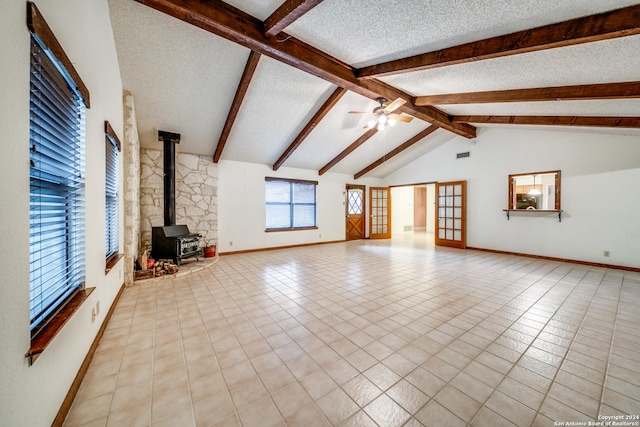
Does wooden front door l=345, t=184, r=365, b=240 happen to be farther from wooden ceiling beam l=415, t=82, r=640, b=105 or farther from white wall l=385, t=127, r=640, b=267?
wooden ceiling beam l=415, t=82, r=640, b=105

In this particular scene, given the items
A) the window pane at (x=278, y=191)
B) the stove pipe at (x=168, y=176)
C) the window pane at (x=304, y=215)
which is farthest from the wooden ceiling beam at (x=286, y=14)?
the window pane at (x=304, y=215)

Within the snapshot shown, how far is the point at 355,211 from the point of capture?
8.95m

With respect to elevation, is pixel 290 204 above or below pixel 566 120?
below

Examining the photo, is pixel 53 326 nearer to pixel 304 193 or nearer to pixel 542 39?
pixel 542 39

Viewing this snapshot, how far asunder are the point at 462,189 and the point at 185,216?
7.59 meters

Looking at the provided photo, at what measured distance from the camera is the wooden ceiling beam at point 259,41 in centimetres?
238

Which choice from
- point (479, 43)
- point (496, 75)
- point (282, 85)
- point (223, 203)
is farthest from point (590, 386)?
point (223, 203)

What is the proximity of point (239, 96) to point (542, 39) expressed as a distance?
3.81m

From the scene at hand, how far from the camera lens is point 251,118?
186 inches

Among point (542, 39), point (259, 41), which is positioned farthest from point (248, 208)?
point (542, 39)

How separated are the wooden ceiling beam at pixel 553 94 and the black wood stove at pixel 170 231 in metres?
5.24

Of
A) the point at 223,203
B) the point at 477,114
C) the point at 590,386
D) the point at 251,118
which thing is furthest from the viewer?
the point at 223,203

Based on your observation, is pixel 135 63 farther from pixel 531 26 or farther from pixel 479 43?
pixel 531 26

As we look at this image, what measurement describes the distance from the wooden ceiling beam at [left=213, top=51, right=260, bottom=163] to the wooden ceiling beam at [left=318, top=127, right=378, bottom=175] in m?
3.19
